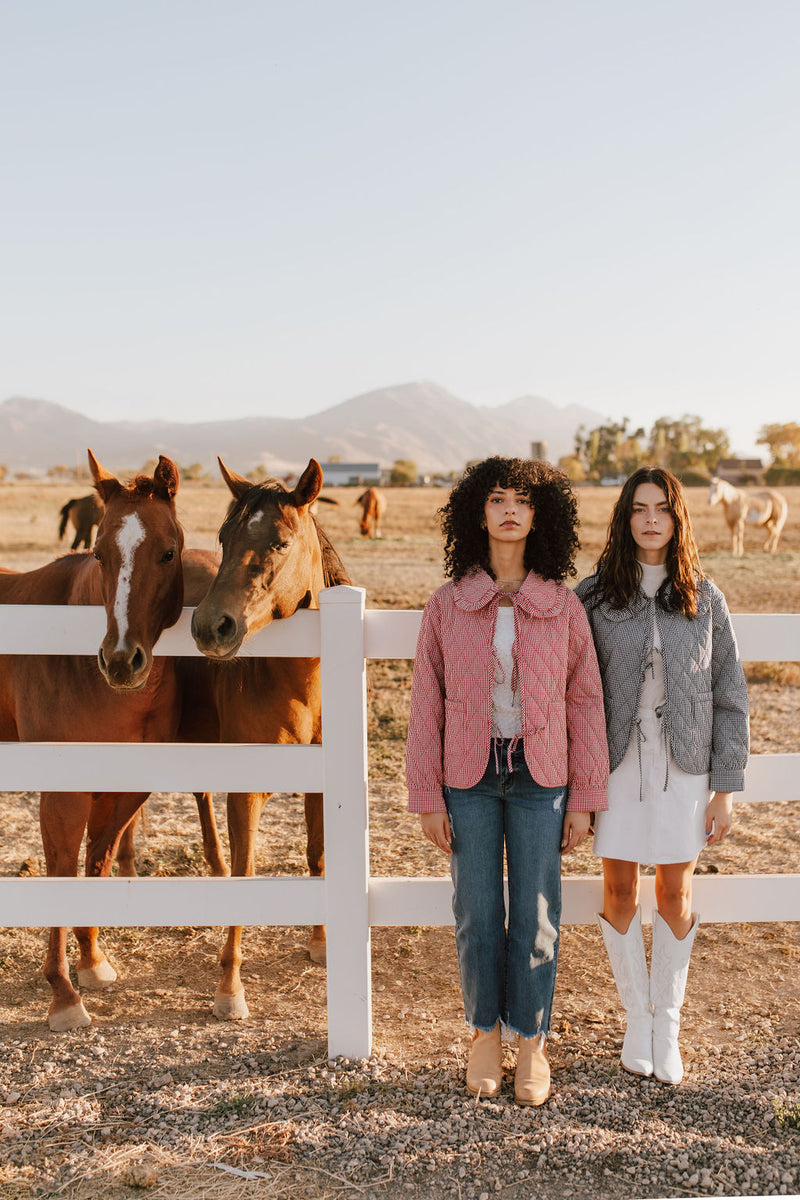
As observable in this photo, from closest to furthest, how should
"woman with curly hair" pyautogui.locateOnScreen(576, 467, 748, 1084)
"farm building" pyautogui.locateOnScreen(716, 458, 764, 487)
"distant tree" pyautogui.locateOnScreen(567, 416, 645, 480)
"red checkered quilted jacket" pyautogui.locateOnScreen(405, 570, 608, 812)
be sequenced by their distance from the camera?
"red checkered quilted jacket" pyautogui.locateOnScreen(405, 570, 608, 812) < "woman with curly hair" pyautogui.locateOnScreen(576, 467, 748, 1084) < "farm building" pyautogui.locateOnScreen(716, 458, 764, 487) < "distant tree" pyautogui.locateOnScreen(567, 416, 645, 480)

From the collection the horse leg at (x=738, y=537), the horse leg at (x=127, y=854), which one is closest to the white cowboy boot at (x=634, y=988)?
the horse leg at (x=127, y=854)

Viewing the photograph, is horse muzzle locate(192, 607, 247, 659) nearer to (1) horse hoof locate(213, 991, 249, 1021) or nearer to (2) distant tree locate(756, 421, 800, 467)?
(1) horse hoof locate(213, 991, 249, 1021)

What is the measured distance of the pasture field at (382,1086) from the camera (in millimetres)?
2498

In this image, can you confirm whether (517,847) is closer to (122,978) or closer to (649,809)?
(649,809)

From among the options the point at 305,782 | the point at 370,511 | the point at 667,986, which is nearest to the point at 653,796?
the point at 667,986

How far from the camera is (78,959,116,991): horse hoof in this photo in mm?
3742

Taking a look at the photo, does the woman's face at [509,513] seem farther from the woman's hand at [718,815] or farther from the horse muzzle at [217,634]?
the woman's hand at [718,815]

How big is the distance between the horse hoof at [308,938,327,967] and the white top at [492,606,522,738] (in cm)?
182

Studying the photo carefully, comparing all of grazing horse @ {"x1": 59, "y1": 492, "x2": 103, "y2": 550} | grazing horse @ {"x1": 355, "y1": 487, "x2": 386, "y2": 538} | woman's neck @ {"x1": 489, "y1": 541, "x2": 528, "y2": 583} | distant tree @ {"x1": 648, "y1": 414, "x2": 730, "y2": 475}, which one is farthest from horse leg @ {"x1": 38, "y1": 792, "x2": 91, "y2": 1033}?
distant tree @ {"x1": 648, "y1": 414, "x2": 730, "y2": 475}

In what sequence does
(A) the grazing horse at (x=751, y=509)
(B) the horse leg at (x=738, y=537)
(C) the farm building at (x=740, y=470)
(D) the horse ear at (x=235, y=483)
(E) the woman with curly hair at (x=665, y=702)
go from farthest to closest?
(C) the farm building at (x=740, y=470), (A) the grazing horse at (x=751, y=509), (B) the horse leg at (x=738, y=537), (D) the horse ear at (x=235, y=483), (E) the woman with curly hair at (x=665, y=702)

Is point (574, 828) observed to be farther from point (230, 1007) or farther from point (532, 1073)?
point (230, 1007)

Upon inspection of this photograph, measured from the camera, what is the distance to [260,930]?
4.32 m

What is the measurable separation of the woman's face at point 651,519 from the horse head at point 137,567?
65.7 inches

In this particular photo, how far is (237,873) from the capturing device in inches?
137
